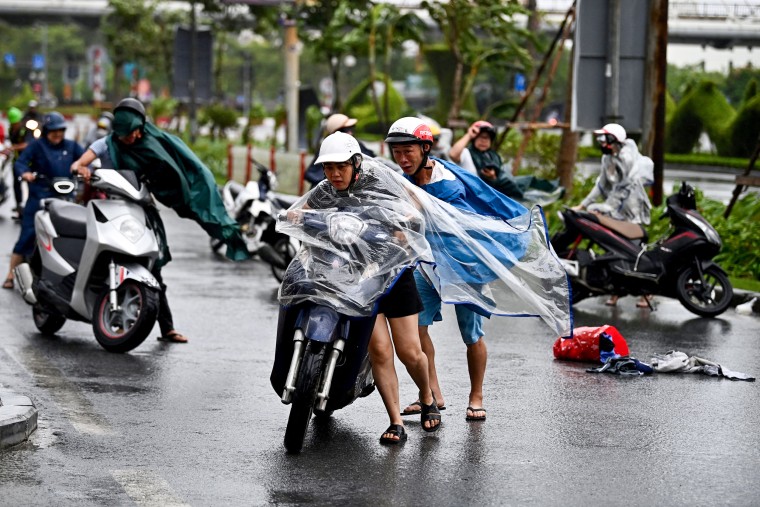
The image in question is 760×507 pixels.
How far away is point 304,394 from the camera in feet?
22.5

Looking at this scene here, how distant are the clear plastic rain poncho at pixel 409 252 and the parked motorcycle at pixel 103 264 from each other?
293 centimetres

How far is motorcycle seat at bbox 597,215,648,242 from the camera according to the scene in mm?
13742

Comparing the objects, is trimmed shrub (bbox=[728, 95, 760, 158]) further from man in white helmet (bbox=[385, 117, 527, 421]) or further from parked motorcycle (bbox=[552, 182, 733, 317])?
man in white helmet (bbox=[385, 117, 527, 421])

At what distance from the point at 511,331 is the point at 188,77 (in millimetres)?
31260

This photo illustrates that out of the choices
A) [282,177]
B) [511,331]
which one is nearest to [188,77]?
[282,177]

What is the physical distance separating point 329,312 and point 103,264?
3.94m

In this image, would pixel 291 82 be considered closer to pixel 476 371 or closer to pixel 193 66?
pixel 193 66

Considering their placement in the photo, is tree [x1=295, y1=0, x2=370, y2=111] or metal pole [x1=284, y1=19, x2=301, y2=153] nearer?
tree [x1=295, y1=0, x2=370, y2=111]

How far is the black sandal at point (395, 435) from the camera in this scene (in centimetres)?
729

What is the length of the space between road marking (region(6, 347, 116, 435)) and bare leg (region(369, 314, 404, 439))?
1.37 meters

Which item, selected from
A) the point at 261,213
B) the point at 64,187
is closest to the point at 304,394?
the point at 64,187

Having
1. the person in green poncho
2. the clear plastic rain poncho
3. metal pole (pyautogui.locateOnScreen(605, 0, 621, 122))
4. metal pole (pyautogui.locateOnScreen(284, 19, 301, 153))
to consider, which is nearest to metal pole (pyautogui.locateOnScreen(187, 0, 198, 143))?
metal pole (pyautogui.locateOnScreen(284, 19, 301, 153))

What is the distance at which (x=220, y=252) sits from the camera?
729 inches

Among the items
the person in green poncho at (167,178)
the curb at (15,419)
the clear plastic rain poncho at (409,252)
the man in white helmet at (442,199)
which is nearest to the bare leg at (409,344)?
the clear plastic rain poncho at (409,252)
